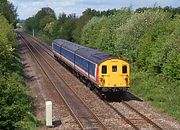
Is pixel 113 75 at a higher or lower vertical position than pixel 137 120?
higher

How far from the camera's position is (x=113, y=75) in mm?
28094

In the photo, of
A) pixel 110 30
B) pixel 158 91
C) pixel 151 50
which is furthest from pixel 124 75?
pixel 110 30

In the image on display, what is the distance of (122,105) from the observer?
86.8 ft

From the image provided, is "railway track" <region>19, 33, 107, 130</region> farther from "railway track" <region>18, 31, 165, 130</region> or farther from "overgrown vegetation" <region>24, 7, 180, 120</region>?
"overgrown vegetation" <region>24, 7, 180, 120</region>

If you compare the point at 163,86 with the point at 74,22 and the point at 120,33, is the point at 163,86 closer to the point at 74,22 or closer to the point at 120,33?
the point at 120,33

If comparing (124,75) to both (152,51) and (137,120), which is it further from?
(152,51)

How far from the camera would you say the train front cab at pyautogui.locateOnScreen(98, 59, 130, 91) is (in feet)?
91.6

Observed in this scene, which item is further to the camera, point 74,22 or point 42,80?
point 74,22

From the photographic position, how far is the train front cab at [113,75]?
91.6 ft

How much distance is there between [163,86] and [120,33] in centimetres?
1861

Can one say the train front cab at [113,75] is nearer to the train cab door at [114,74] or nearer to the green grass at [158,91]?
the train cab door at [114,74]

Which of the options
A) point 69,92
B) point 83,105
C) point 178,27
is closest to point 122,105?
point 83,105

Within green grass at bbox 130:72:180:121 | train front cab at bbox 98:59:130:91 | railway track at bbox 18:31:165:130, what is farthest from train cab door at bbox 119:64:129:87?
railway track at bbox 18:31:165:130

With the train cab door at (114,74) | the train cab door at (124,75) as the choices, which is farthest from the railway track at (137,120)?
the train cab door at (124,75)
